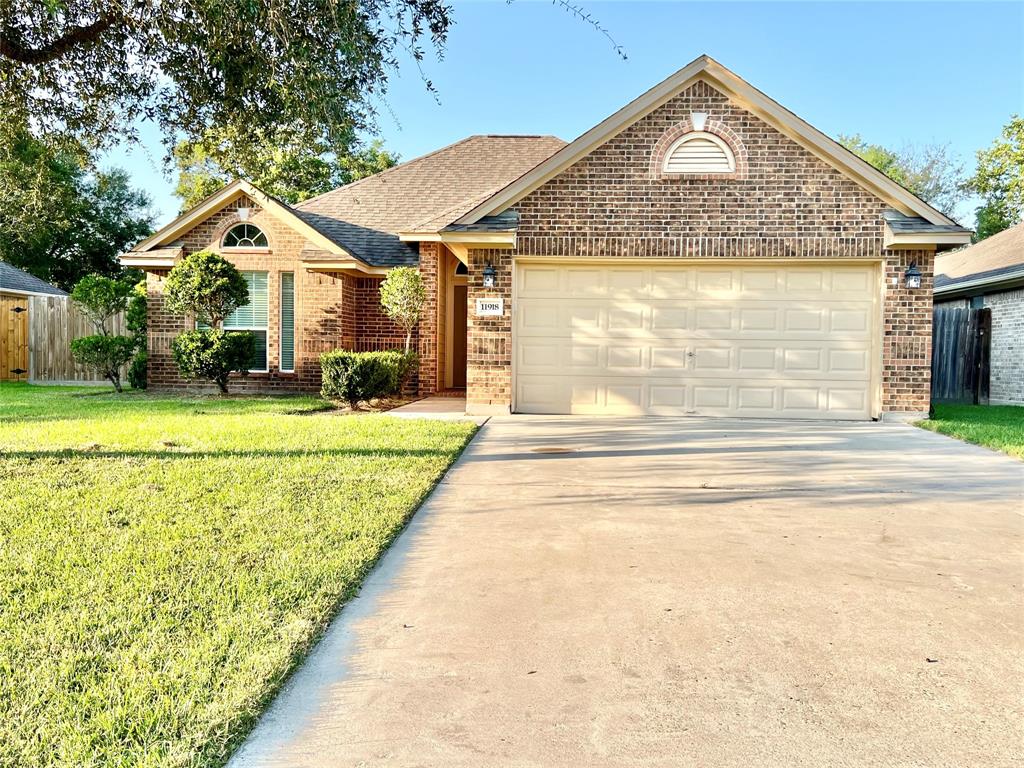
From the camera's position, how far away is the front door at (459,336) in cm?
1545

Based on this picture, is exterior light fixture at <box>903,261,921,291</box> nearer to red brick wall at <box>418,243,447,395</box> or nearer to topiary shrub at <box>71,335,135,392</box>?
red brick wall at <box>418,243,447,395</box>

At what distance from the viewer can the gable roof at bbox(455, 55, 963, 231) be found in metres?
10.2

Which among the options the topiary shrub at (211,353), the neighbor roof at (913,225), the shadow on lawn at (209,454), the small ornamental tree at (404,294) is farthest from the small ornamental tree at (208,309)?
the neighbor roof at (913,225)

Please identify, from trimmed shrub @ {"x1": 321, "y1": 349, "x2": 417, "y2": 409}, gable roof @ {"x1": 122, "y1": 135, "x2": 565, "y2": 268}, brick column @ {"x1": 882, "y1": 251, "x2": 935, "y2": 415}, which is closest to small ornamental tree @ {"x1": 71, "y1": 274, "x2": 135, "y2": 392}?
gable roof @ {"x1": 122, "y1": 135, "x2": 565, "y2": 268}

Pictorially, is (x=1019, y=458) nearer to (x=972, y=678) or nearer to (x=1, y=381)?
(x=972, y=678)

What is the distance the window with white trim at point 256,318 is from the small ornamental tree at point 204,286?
1294 mm

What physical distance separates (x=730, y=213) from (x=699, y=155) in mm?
962

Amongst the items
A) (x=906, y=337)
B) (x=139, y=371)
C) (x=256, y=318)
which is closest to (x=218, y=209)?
(x=256, y=318)

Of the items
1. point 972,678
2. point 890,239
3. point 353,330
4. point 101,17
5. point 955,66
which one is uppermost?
point 955,66

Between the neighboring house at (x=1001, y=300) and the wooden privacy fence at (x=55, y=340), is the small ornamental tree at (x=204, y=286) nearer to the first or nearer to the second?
the wooden privacy fence at (x=55, y=340)

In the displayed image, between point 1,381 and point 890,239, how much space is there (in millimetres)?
19926

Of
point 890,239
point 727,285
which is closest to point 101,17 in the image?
point 727,285

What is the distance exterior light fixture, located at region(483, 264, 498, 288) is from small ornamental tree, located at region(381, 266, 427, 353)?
2.26 metres

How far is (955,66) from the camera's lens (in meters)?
19.7
